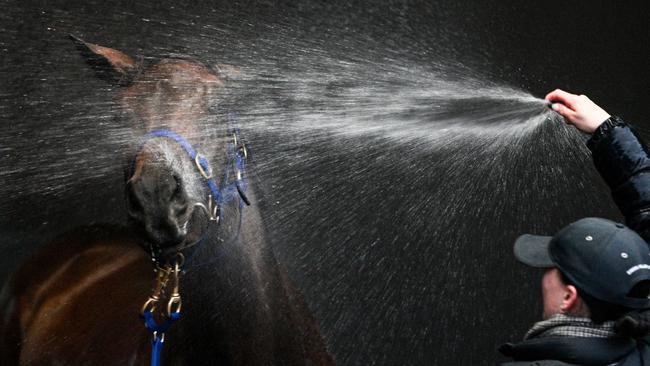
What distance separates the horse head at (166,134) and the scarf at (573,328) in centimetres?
76

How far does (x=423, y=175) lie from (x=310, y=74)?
66 centimetres

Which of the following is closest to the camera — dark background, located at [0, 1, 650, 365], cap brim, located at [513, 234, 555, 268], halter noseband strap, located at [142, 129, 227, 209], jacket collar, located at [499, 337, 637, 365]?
jacket collar, located at [499, 337, 637, 365]

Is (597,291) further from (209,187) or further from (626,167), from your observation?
(209,187)

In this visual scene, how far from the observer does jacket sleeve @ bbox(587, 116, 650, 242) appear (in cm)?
149

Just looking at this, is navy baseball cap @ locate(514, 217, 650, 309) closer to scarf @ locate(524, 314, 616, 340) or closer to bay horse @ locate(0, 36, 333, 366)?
scarf @ locate(524, 314, 616, 340)

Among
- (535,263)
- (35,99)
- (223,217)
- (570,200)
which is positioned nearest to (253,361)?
(223,217)

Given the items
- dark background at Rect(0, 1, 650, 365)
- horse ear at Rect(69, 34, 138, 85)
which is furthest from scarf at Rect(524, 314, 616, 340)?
dark background at Rect(0, 1, 650, 365)

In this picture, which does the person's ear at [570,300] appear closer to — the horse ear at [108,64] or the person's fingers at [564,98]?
the person's fingers at [564,98]

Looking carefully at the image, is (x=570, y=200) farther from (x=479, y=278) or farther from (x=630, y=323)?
(x=630, y=323)

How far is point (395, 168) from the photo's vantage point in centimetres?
316

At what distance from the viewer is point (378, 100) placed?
275 cm

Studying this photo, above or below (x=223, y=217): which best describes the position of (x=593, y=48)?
above

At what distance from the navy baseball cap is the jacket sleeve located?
0.15 meters

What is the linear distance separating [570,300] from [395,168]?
1.87 metres
